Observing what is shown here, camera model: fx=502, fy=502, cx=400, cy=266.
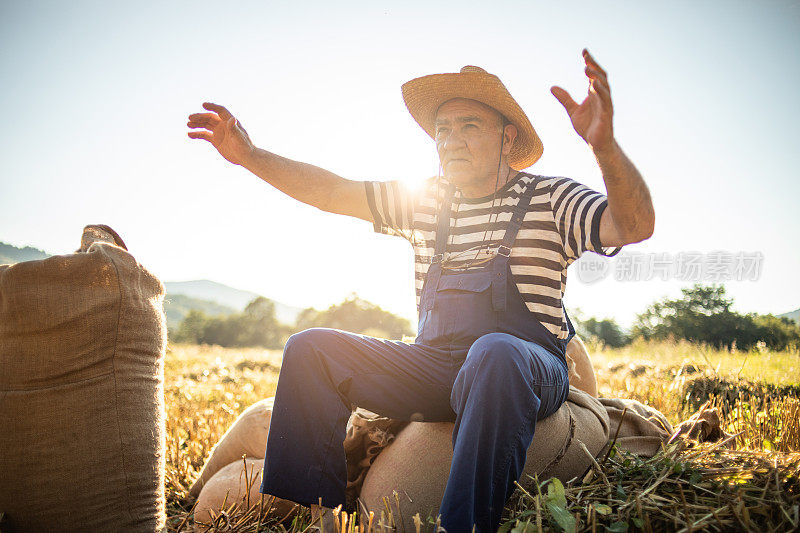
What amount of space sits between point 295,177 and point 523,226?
1448mm

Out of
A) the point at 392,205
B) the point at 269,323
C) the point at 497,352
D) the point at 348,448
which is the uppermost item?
the point at 392,205

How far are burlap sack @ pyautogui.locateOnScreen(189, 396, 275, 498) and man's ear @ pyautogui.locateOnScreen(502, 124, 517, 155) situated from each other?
222 centimetres

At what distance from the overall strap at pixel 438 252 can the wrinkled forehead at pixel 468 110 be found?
1.56ft

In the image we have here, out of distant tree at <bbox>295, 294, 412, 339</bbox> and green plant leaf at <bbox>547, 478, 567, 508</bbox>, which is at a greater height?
green plant leaf at <bbox>547, 478, 567, 508</bbox>

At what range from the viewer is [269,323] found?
57688mm

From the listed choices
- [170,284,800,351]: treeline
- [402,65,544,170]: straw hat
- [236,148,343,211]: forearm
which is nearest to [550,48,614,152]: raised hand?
[402,65,544,170]: straw hat

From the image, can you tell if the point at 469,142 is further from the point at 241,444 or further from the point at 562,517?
the point at 241,444

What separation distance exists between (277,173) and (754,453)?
2.97m

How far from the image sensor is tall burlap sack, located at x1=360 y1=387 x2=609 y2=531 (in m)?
2.27

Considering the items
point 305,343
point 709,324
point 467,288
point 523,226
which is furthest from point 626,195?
point 709,324

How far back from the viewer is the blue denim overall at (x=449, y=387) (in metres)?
1.83

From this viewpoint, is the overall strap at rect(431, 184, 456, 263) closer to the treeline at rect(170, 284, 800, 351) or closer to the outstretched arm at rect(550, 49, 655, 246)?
the outstretched arm at rect(550, 49, 655, 246)

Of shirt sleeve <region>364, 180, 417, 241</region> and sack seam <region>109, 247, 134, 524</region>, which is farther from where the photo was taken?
shirt sleeve <region>364, 180, 417, 241</region>

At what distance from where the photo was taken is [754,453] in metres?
2.38
